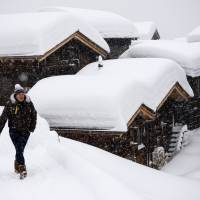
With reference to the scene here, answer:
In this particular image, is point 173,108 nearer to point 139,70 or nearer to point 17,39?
point 139,70

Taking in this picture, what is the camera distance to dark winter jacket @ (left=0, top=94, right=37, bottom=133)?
747 centimetres

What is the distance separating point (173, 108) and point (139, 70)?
211 inches

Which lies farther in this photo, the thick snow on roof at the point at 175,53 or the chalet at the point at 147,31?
the chalet at the point at 147,31

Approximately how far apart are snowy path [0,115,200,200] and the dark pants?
0.37 m

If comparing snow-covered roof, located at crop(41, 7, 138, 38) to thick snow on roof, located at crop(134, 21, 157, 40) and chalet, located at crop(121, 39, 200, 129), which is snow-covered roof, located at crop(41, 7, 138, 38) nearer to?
chalet, located at crop(121, 39, 200, 129)

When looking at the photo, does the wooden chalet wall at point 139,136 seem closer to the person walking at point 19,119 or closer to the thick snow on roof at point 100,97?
the thick snow on roof at point 100,97

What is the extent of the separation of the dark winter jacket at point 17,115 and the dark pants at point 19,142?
0.37 ft

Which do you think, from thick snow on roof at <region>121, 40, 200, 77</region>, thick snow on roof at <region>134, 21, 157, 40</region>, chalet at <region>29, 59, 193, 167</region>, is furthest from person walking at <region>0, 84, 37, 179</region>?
thick snow on roof at <region>134, 21, 157, 40</region>

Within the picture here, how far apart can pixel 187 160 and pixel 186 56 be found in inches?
266

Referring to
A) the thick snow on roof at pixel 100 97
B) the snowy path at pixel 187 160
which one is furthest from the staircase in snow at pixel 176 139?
the thick snow on roof at pixel 100 97

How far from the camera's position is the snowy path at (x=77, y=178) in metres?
6.84

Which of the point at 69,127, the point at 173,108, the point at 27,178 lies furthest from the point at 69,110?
the point at 173,108

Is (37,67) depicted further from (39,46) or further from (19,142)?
(19,142)

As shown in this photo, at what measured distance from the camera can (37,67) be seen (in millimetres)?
17375
